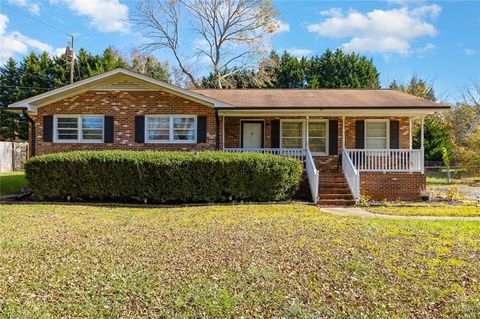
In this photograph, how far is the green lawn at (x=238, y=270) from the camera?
13.1 feet

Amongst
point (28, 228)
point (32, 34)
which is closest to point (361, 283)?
point (28, 228)

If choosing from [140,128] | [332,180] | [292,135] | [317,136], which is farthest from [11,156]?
[332,180]

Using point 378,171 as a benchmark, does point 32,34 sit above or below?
above

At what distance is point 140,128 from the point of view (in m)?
14.4

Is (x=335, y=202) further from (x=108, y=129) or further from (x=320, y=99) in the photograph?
(x=108, y=129)

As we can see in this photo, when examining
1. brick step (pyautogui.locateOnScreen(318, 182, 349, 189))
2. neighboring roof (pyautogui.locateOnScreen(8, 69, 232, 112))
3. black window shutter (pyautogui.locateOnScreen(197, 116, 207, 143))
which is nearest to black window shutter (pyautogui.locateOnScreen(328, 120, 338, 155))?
brick step (pyautogui.locateOnScreen(318, 182, 349, 189))

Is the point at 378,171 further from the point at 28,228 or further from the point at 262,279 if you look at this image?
the point at 28,228

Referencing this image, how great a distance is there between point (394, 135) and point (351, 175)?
4031 millimetres

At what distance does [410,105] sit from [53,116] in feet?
44.9

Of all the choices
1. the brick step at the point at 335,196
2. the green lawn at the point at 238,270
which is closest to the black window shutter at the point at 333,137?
the brick step at the point at 335,196

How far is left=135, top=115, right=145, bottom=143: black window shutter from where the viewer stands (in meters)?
14.4

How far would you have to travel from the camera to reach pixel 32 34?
29594 mm

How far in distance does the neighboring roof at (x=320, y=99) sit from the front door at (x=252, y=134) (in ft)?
3.46

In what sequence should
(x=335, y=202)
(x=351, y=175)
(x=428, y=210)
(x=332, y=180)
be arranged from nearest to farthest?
1. (x=428, y=210)
2. (x=335, y=202)
3. (x=351, y=175)
4. (x=332, y=180)
